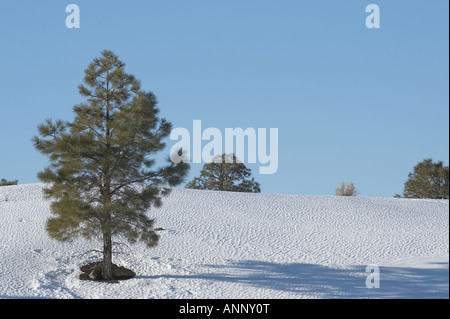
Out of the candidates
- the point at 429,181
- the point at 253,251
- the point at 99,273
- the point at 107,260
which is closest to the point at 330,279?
the point at 253,251

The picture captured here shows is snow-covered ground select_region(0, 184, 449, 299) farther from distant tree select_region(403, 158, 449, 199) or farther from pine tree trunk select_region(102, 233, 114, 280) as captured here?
distant tree select_region(403, 158, 449, 199)

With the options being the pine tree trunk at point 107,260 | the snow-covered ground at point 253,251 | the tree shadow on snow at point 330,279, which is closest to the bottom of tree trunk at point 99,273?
the pine tree trunk at point 107,260

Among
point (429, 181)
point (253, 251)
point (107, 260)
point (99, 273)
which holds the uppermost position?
point (429, 181)

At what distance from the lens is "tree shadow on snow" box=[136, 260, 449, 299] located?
1461cm

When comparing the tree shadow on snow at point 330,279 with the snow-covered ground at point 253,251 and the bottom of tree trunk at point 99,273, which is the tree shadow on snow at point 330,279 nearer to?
the snow-covered ground at point 253,251

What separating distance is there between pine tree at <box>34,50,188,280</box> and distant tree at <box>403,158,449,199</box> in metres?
21.3

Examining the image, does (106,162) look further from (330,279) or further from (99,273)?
(330,279)

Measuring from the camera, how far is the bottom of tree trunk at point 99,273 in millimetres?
16594

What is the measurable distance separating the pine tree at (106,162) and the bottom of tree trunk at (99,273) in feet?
0.74

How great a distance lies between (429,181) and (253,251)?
62.0 feet

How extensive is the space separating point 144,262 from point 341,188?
16.2 m

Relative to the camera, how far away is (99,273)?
55.7 feet

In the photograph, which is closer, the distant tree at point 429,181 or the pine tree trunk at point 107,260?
the pine tree trunk at point 107,260

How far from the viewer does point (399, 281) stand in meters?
15.5
